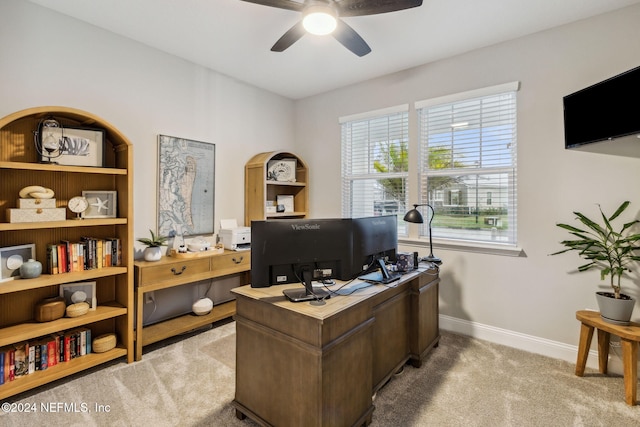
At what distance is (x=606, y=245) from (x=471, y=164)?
123 cm

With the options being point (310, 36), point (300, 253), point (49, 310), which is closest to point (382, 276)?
point (300, 253)

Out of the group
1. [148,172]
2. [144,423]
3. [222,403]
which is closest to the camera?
[144,423]

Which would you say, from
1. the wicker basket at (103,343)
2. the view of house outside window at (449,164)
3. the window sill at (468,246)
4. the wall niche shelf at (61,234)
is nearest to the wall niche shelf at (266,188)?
the view of house outside window at (449,164)

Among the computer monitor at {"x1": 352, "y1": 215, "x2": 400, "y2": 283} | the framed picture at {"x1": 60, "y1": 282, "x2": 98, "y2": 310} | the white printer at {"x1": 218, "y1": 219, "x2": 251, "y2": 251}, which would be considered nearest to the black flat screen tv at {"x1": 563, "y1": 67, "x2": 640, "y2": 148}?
the computer monitor at {"x1": 352, "y1": 215, "x2": 400, "y2": 283}

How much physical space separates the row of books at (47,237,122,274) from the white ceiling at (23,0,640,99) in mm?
1845

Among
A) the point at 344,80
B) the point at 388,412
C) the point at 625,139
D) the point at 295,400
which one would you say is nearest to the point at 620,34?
the point at 625,139

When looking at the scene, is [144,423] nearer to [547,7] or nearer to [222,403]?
[222,403]

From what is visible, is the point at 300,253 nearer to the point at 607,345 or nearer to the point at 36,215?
the point at 36,215

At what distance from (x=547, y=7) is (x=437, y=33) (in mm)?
787

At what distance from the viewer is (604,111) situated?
197cm

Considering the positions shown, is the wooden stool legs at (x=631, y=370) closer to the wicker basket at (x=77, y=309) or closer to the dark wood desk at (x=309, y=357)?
the dark wood desk at (x=309, y=357)

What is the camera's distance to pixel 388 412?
189cm

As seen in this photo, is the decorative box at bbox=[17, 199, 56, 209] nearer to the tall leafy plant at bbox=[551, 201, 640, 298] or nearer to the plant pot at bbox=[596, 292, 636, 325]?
the tall leafy plant at bbox=[551, 201, 640, 298]

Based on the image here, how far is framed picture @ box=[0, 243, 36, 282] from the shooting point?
6.73 ft
